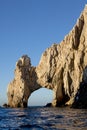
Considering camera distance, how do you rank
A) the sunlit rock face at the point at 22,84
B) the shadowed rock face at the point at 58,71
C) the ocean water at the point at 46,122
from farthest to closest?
the sunlit rock face at the point at 22,84, the shadowed rock face at the point at 58,71, the ocean water at the point at 46,122

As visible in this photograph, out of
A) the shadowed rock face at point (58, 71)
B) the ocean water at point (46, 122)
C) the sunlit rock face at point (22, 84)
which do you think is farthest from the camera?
the sunlit rock face at point (22, 84)

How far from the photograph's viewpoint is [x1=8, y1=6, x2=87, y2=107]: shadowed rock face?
4493 inches

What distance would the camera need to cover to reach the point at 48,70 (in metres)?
128

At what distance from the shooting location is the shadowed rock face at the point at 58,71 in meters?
114

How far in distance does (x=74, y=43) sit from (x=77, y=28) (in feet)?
17.3

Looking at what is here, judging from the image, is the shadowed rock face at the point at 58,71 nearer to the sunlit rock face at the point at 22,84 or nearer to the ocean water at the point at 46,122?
the sunlit rock face at the point at 22,84

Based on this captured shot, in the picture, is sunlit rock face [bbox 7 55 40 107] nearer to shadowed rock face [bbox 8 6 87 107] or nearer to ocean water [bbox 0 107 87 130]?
shadowed rock face [bbox 8 6 87 107]

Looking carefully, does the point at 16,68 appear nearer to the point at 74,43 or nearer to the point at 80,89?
the point at 74,43

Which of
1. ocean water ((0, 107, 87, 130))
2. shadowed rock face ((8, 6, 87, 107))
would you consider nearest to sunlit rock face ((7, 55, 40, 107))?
shadowed rock face ((8, 6, 87, 107))

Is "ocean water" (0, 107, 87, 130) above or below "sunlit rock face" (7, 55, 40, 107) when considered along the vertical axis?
below

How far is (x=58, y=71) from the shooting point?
4877 inches

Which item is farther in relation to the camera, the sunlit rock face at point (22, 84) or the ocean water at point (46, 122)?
the sunlit rock face at point (22, 84)

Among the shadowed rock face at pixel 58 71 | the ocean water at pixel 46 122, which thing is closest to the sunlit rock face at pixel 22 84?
the shadowed rock face at pixel 58 71

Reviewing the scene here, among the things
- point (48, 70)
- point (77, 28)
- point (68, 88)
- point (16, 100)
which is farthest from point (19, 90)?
point (77, 28)
